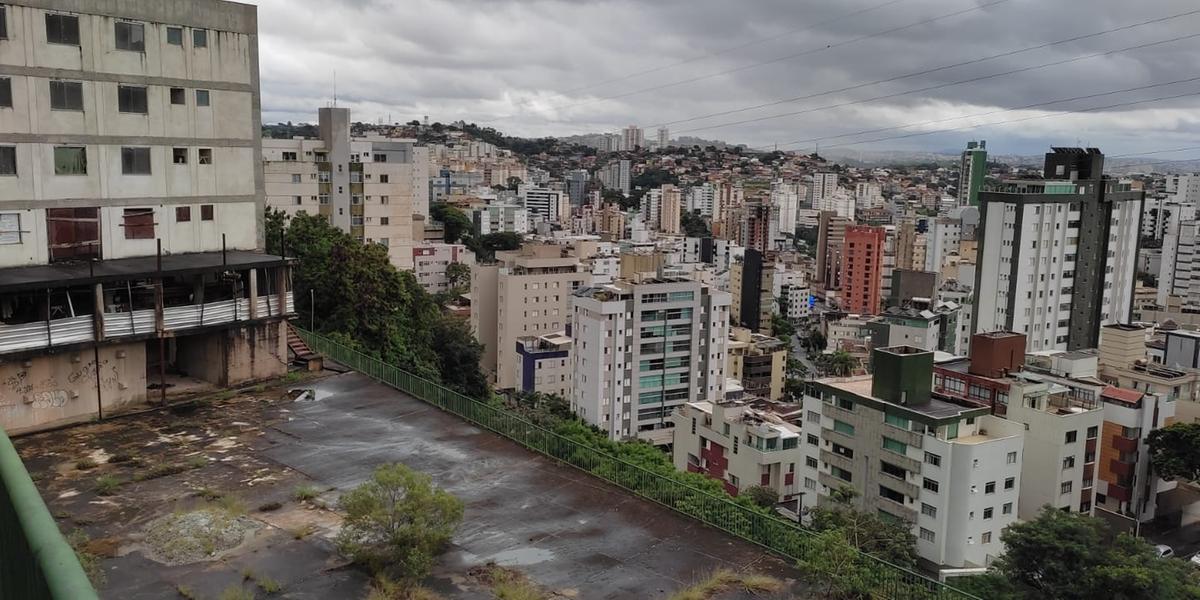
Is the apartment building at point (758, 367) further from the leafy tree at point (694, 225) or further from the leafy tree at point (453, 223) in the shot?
the leafy tree at point (694, 225)

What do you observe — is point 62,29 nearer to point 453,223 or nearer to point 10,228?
point 10,228

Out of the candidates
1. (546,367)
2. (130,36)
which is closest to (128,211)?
(130,36)

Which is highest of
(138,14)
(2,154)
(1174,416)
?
(138,14)

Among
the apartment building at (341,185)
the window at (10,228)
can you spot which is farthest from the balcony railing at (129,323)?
the apartment building at (341,185)

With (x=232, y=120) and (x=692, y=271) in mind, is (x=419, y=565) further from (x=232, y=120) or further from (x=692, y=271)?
(x=692, y=271)

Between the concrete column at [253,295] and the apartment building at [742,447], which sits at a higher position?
the concrete column at [253,295]

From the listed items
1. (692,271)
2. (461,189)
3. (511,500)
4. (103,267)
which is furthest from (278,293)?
(461,189)
